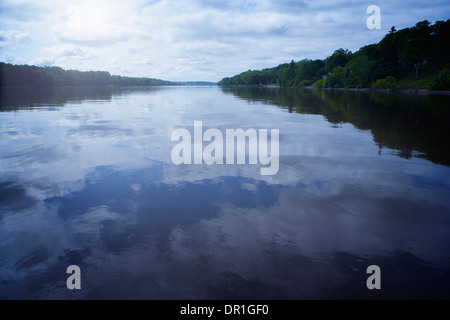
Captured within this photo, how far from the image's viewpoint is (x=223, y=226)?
22.7 feet

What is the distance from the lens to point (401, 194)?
29.1ft

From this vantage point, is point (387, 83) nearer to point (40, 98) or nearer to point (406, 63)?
point (406, 63)

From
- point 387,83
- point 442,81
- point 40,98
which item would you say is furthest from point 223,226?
point 387,83

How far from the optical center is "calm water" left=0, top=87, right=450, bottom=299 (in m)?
5.07

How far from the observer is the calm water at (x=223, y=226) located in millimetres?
5074
